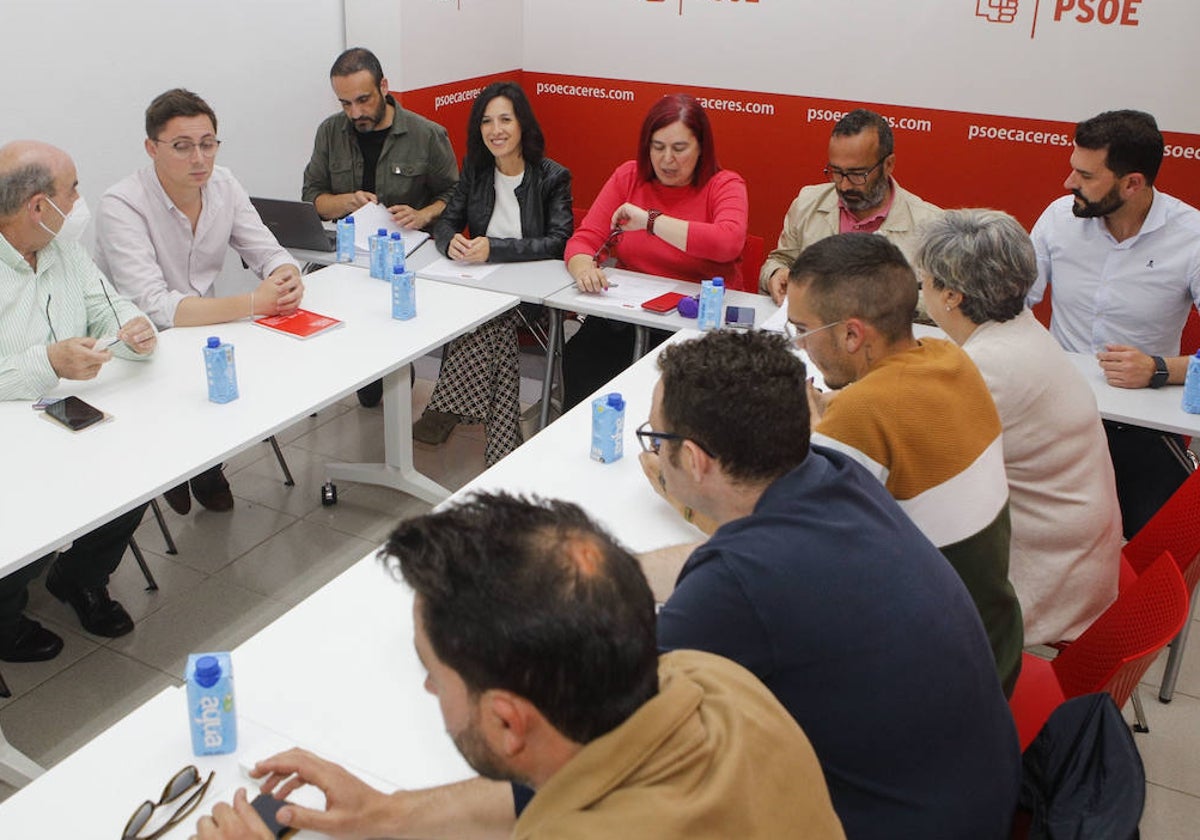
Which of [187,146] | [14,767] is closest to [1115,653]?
[14,767]

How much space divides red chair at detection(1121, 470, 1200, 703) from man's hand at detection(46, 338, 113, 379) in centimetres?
279

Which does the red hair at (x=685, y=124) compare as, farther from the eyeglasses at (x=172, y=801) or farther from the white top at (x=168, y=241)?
the eyeglasses at (x=172, y=801)

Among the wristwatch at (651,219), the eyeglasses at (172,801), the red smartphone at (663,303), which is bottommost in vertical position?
the eyeglasses at (172,801)

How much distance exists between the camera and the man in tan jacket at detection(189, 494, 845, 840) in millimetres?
1149

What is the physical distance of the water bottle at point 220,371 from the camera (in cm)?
304

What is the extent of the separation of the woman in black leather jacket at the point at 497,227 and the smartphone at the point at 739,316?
971mm

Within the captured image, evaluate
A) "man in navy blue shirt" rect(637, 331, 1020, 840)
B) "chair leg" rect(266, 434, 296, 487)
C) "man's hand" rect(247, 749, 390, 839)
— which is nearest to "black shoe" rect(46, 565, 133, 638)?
"chair leg" rect(266, 434, 296, 487)

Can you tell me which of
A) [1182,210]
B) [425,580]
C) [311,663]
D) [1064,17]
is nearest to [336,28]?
[1064,17]

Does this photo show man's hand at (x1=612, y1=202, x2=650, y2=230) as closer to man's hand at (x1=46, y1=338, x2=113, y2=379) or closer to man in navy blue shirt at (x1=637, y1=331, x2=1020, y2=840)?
man's hand at (x1=46, y1=338, x2=113, y2=379)

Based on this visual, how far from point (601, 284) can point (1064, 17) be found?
9.02 ft

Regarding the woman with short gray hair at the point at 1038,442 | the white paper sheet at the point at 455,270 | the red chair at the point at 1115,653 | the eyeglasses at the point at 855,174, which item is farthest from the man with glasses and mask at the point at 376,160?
the red chair at the point at 1115,653

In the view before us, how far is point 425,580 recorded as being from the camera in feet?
3.99

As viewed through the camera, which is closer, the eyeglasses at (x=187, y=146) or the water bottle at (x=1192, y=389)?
the water bottle at (x=1192, y=389)

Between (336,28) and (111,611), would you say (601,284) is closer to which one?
(111,611)
